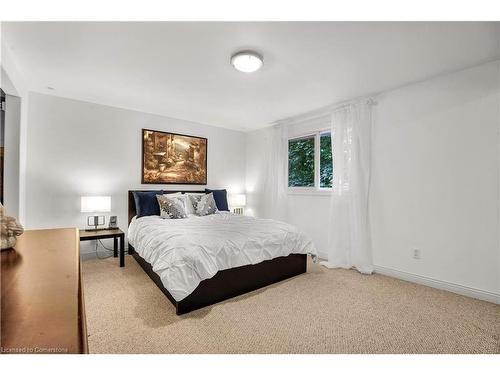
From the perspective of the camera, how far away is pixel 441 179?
8.74 feet

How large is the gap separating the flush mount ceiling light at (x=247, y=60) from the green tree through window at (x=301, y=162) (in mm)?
2200

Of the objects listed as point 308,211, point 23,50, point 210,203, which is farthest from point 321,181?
point 23,50

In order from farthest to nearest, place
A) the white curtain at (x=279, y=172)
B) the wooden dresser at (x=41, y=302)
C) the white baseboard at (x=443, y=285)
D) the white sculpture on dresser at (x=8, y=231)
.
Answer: the white curtain at (x=279, y=172), the white baseboard at (x=443, y=285), the white sculpture on dresser at (x=8, y=231), the wooden dresser at (x=41, y=302)

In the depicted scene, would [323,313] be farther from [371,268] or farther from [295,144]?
[295,144]

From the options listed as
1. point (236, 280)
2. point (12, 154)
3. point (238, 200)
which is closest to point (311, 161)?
point (238, 200)

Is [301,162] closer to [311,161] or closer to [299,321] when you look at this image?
[311,161]

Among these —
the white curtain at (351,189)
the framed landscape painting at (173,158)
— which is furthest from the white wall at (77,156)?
the white curtain at (351,189)

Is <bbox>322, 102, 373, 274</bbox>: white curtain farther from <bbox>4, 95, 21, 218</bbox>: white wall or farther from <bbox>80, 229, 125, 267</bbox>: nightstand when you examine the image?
<bbox>4, 95, 21, 218</bbox>: white wall

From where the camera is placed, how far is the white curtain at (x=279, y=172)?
4438mm

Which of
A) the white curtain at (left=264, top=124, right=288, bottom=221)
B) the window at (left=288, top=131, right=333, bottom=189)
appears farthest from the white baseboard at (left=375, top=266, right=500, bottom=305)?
the white curtain at (left=264, top=124, right=288, bottom=221)

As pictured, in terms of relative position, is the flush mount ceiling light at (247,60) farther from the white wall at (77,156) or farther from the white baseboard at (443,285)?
the white baseboard at (443,285)

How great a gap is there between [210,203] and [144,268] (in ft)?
4.69

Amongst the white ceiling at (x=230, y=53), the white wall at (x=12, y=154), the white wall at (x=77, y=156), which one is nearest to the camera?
the white ceiling at (x=230, y=53)
